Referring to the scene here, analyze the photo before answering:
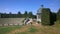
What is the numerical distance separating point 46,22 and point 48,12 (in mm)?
2325

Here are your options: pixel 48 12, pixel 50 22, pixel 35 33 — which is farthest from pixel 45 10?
pixel 35 33

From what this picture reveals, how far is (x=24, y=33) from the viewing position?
25.8 metres

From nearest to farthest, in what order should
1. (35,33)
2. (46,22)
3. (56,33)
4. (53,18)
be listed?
(56,33) → (35,33) → (46,22) → (53,18)

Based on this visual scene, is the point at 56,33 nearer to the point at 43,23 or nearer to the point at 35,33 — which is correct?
the point at 35,33

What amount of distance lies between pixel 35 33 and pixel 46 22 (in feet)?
29.7

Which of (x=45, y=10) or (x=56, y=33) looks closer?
(x=56, y=33)

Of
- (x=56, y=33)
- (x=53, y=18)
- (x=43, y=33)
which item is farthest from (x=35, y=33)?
(x=53, y=18)

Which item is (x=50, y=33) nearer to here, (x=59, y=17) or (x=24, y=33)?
(x=24, y=33)

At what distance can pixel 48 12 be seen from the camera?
34062mm

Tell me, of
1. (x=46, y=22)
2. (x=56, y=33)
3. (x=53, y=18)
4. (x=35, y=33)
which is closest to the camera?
(x=56, y=33)

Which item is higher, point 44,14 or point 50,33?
point 44,14

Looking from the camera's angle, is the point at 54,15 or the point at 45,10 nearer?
the point at 45,10

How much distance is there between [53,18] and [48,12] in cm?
359

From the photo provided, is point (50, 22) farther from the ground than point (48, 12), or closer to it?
closer to it
